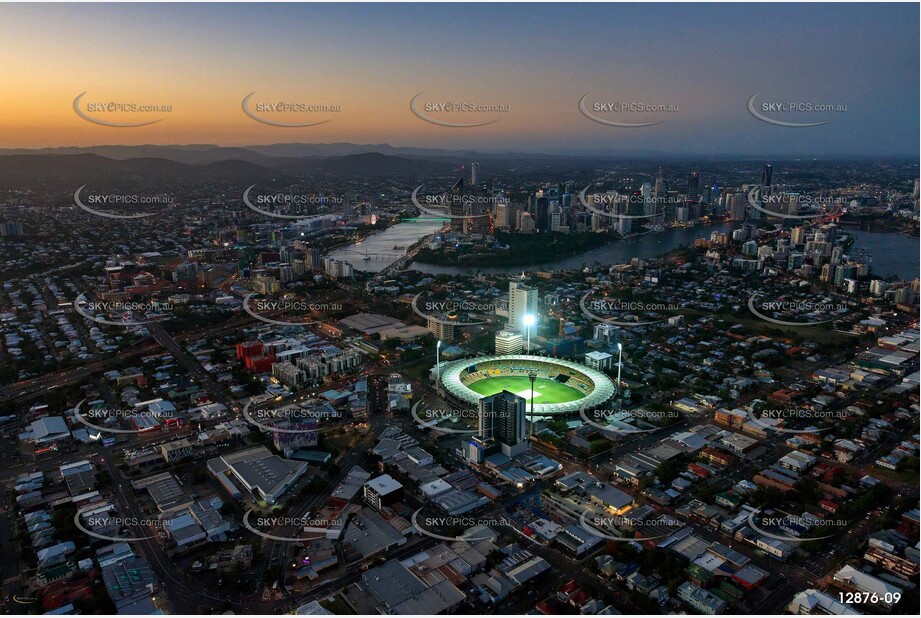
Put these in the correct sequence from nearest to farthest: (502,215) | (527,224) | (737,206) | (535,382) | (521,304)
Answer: (535,382) < (521,304) < (527,224) < (502,215) < (737,206)

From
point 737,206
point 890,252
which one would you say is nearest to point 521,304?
point 890,252

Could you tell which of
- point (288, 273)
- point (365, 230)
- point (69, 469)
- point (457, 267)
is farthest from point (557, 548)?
point (365, 230)

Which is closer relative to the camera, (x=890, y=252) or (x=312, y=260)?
(x=312, y=260)

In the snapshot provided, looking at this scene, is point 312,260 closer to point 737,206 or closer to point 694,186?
point 737,206

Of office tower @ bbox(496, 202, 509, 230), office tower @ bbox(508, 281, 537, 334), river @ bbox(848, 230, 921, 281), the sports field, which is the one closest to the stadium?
the sports field

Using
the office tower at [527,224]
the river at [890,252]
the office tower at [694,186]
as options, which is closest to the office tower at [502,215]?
the office tower at [527,224]

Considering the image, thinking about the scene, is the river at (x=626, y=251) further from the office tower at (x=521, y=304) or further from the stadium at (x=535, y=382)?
the stadium at (x=535, y=382)

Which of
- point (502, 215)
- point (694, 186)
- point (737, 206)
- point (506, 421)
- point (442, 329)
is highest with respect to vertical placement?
point (694, 186)

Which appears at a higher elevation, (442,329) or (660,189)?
→ (660,189)
